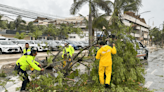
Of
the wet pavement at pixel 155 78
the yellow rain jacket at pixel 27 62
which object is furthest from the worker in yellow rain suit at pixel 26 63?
the wet pavement at pixel 155 78

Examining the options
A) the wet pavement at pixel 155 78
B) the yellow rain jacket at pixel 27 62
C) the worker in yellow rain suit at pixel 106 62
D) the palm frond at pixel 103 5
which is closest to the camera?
the yellow rain jacket at pixel 27 62

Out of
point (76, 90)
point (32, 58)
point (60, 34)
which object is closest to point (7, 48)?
point (32, 58)

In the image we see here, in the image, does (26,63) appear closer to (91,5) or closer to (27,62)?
(27,62)

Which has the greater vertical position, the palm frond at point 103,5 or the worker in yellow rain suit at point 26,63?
the palm frond at point 103,5

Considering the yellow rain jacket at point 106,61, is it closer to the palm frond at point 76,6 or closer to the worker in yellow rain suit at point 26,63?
the worker in yellow rain suit at point 26,63

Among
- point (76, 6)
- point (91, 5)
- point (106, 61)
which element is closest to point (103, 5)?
point (91, 5)

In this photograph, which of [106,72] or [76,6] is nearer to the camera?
[106,72]

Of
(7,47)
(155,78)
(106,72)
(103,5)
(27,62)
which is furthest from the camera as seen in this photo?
(7,47)

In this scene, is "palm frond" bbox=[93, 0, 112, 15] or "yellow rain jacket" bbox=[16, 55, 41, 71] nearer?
"yellow rain jacket" bbox=[16, 55, 41, 71]

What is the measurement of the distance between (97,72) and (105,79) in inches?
16.1

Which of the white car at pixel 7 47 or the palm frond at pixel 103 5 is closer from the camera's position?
the palm frond at pixel 103 5

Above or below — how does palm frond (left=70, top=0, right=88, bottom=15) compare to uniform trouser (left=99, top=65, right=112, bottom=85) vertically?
above

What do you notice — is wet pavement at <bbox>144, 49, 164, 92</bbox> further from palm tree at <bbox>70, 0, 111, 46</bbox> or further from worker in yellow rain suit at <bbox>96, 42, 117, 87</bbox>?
palm tree at <bbox>70, 0, 111, 46</bbox>

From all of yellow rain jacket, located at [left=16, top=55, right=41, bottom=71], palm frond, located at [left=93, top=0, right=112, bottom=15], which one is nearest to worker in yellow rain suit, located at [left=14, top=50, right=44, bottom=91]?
yellow rain jacket, located at [left=16, top=55, right=41, bottom=71]
